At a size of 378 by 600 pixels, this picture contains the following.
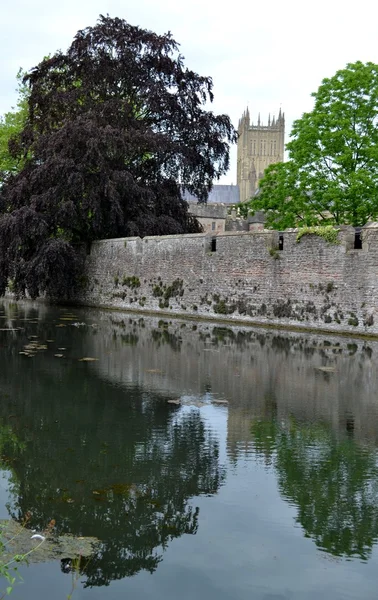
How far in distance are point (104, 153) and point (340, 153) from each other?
981cm

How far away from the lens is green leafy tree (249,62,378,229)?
28.4 metres

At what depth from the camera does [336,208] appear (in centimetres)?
2897

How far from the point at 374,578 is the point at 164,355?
914cm

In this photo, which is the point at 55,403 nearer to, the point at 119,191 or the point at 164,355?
the point at 164,355

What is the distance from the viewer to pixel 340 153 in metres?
29.5

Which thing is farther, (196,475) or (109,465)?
(109,465)

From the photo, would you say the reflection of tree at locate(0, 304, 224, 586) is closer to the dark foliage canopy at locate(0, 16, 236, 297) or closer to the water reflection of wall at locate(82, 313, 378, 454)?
the water reflection of wall at locate(82, 313, 378, 454)

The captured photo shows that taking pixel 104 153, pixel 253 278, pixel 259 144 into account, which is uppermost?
pixel 259 144

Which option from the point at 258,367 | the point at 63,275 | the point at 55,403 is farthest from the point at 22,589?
the point at 63,275

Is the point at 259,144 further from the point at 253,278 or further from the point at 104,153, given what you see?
the point at 253,278

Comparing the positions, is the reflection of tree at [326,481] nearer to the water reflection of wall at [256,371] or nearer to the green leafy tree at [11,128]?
the water reflection of wall at [256,371]

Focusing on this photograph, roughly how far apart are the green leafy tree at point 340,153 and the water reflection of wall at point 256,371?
40.8 feet

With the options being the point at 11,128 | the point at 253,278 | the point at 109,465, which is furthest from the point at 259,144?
the point at 109,465

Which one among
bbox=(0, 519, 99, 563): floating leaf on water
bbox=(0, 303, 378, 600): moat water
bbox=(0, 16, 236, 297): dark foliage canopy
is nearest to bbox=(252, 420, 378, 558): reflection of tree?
bbox=(0, 303, 378, 600): moat water
